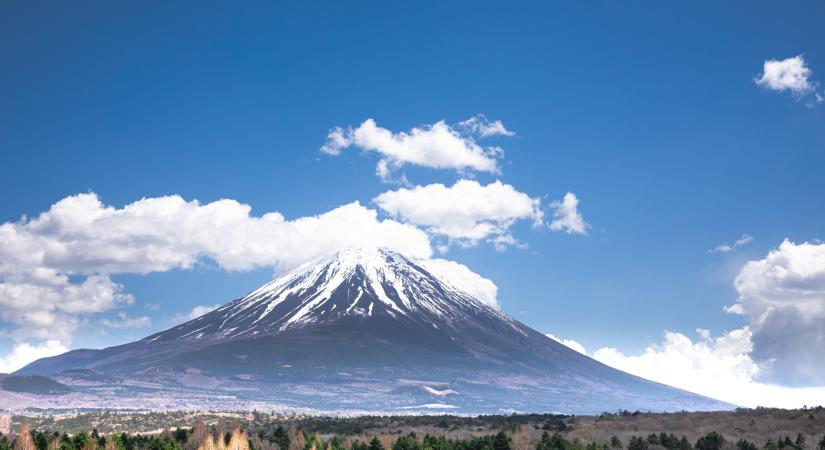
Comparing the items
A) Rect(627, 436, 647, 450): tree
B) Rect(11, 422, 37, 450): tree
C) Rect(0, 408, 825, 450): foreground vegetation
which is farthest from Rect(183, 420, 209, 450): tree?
Rect(627, 436, 647, 450): tree

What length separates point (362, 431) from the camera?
341 ft

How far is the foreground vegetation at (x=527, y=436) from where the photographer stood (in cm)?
7694

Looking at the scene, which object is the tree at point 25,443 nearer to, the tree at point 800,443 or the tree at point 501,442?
the tree at point 501,442

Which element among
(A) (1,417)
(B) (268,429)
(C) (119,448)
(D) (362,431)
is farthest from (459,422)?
(A) (1,417)

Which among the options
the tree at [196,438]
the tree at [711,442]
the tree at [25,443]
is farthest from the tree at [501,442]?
the tree at [25,443]

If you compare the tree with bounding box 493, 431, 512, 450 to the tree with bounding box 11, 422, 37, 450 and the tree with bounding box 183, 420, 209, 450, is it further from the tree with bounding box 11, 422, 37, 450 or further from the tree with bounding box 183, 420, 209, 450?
the tree with bounding box 11, 422, 37, 450

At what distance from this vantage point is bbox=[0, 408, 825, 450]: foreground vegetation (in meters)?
76.9

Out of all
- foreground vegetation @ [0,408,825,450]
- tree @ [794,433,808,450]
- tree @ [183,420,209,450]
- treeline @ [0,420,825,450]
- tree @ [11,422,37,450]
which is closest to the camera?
tree @ [794,433,808,450]

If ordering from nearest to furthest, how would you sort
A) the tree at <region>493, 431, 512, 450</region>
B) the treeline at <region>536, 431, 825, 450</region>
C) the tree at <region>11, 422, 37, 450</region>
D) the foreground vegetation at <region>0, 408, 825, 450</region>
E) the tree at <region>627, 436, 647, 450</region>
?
the treeline at <region>536, 431, 825, 450</region>
the tree at <region>11, 422, 37, 450</region>
the tree at <region>627, 436, 647, 450</region>
the foreground vegetation at <region>0, 408, 825, 450</region>
the tree at <region>493, 431, 512, 450</region>

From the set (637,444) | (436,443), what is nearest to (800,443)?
(637,444)

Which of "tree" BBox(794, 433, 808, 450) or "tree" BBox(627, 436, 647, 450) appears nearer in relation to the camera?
"tree" BBox(794, 433, 808, 450)

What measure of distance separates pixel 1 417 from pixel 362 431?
304ft

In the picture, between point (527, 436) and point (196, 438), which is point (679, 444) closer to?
point (527, 436)

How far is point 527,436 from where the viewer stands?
85.8m
